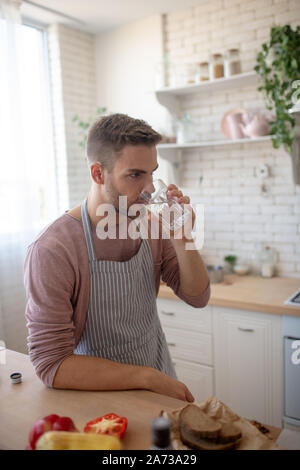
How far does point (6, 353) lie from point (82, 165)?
7.69 ft

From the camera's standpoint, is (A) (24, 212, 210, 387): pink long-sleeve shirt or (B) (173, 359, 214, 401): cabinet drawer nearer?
(A) (24, 212, 210, 387): pink long-sleeve shirt

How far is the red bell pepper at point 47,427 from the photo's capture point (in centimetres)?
94

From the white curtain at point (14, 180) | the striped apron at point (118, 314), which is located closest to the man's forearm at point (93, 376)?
the striped apron at point (118, 314)

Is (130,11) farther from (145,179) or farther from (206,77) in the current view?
(145,179)

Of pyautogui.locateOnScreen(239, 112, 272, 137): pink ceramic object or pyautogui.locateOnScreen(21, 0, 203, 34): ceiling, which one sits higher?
pyautogui.locateOnScreen(21, 0, 203, 34): ceiling

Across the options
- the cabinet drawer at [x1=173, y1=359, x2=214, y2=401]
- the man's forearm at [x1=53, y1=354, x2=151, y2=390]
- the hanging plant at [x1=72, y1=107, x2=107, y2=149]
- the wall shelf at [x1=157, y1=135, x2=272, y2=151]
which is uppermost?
the hanging plant at [x1=72, y1=107, x2=107, y2=149]

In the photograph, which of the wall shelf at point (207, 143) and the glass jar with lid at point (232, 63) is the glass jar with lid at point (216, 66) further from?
the wall shelf at point (207, 143)

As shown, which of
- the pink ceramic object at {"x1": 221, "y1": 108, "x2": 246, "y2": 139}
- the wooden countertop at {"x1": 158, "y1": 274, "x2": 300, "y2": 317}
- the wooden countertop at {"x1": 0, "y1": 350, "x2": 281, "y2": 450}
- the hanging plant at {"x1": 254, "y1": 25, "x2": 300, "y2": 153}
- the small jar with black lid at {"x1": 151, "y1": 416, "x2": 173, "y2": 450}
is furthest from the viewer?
the pink ceramic object at {"x1": 221, "y1": 108, "x2": 246, "y2": 139}

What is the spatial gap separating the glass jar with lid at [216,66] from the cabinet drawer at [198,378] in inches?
80.3

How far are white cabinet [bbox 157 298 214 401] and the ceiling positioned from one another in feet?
7.16

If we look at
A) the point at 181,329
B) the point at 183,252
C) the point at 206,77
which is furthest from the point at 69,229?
the point at 206,77

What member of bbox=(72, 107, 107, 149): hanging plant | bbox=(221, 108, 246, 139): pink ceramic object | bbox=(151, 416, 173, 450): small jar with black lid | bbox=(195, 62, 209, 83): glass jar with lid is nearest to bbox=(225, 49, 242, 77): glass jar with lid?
bbox=(195, 62, 209, 83): glass jar with lid

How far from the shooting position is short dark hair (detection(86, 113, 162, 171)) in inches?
57.4

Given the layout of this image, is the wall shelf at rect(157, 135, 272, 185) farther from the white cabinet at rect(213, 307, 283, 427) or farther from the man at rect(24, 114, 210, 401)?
the man at rect(24, 114, 210, 401)
